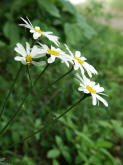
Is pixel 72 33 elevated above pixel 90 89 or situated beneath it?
elevated above

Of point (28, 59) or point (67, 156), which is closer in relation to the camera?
point (28, 59)

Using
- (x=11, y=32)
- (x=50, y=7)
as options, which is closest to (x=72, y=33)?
(x=50, y=7)

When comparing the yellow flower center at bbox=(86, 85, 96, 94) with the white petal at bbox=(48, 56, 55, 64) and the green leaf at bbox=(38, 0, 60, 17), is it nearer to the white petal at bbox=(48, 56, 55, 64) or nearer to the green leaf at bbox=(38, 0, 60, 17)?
the white petal at bbox=(48, 56, 55, 64)

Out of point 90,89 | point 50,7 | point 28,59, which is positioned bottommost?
point 90,89

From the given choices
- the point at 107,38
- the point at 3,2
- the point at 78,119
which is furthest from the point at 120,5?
the point at 78,119

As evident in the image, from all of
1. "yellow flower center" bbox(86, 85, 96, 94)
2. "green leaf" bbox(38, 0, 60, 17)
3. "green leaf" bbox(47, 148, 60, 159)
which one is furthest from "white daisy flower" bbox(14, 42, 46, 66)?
"green leaf" bbox(38, 0, 60, 17)

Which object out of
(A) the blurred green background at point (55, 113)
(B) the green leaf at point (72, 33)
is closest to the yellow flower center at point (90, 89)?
(A) the blurred green background at point (55, 113)

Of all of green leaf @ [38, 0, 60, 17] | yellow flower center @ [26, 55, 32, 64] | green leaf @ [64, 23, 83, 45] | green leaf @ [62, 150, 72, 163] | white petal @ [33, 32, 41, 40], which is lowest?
green leaf @ [62, 150, 72, 163]

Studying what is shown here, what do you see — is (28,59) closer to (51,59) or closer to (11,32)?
(51,59)

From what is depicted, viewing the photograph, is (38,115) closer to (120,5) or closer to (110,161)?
(110,161)
